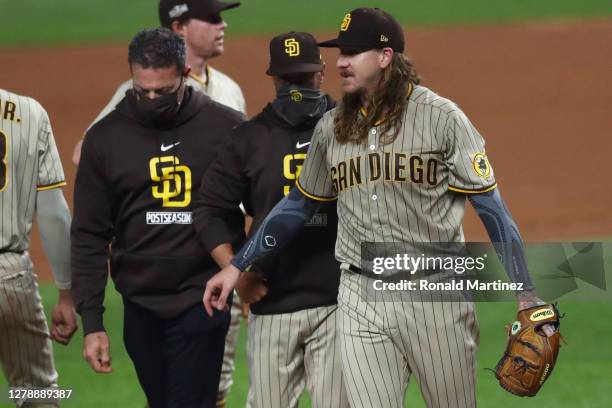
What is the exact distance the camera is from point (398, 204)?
174 inches

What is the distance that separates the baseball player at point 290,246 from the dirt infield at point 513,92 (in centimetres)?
683

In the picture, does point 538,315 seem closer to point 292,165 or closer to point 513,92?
point 292,165

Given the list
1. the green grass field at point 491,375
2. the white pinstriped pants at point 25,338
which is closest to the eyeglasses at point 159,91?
the white pinstriped pants at point 25,338

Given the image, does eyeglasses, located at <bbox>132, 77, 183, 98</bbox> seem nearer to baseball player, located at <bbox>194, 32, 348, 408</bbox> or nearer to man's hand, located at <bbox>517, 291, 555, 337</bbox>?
baseball player, located at <bbox>194, 32, 348, 408</bbox>

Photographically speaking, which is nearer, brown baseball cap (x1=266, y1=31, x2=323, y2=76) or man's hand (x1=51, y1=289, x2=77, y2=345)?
brown baseball cap (x1=266, y1=31, x2=323, y2=76)

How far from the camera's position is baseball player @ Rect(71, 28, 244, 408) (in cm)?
506

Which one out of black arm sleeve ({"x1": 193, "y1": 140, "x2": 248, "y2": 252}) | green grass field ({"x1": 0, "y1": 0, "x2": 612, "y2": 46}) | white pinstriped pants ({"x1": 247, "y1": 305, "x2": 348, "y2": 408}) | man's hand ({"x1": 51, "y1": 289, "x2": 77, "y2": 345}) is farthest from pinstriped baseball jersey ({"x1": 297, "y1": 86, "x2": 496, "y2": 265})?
green grass field ({"x1": 0, "y1": 0, "x2": 612, "y2": 46})

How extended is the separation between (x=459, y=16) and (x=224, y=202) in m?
16.1

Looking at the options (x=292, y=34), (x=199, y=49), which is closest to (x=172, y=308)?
(x=292, y=34)

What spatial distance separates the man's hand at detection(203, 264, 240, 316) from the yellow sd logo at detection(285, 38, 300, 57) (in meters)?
0.90

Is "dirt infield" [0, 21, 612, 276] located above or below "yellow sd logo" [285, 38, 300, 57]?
above

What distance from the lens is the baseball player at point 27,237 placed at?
5.13 meters

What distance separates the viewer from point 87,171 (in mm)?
5105

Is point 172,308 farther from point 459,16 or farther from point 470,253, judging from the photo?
point 459,16
